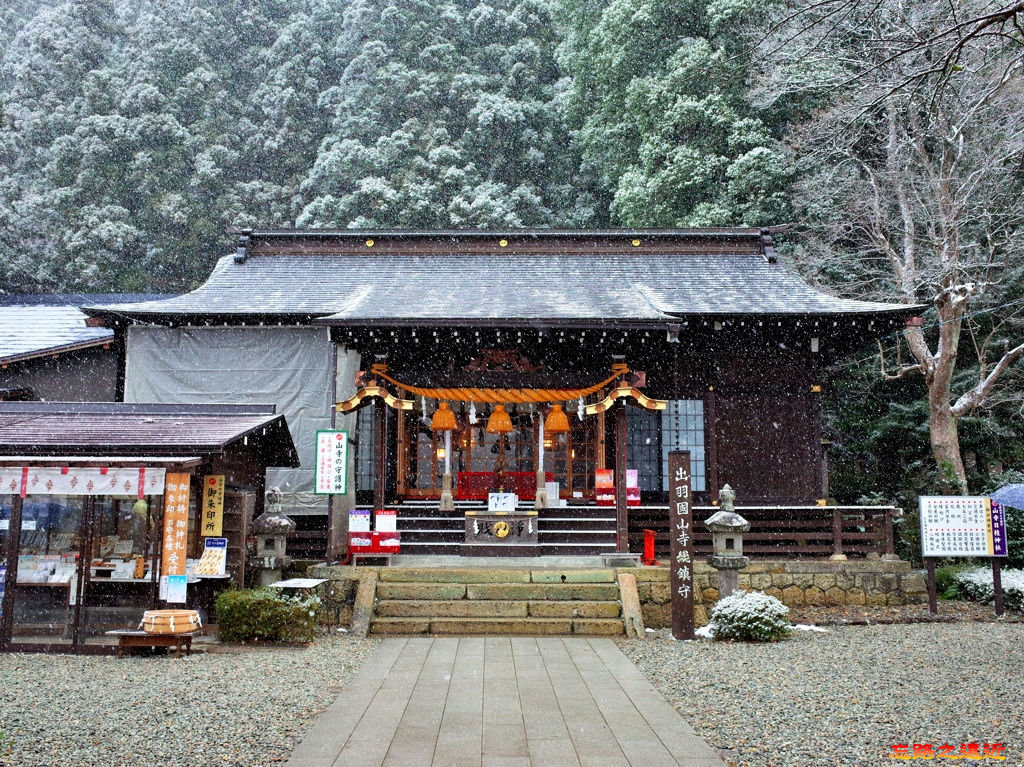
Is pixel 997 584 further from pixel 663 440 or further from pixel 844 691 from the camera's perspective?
pixel 844 691

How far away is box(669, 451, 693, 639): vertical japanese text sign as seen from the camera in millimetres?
10477

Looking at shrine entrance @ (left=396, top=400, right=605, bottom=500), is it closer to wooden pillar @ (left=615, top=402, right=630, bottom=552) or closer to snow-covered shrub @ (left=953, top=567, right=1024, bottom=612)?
wooden pillar @ (left=615, top=402, right=630, bottom=552)

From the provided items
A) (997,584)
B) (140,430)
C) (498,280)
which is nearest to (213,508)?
(140,430)

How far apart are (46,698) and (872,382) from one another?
19508 millimetres

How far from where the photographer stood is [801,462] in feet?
49.4

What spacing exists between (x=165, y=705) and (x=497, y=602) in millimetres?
5201

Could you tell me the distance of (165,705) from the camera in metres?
6.70

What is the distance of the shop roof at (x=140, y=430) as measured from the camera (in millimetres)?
9609

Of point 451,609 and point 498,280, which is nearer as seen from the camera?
Answer: point 451,609

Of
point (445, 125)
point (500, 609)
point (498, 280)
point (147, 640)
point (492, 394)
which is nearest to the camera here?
point (147, 640)

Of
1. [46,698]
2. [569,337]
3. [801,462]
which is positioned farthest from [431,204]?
[46,698]

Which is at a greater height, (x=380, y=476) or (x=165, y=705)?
(x=380, y=476)

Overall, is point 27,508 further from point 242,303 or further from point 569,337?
point 569,337

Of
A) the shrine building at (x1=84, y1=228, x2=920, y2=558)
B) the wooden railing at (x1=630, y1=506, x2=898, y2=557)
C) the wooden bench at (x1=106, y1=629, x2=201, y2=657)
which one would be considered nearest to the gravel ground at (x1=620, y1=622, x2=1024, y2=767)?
the wooden railing at (x1=630, y1=506, x2=898, y2=557)
